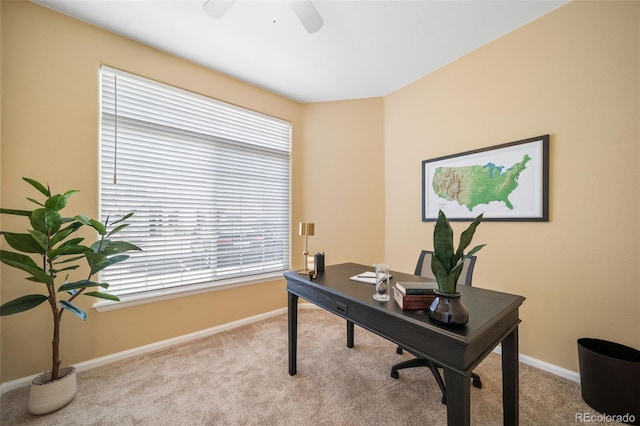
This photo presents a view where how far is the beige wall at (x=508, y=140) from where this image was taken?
1.60 m

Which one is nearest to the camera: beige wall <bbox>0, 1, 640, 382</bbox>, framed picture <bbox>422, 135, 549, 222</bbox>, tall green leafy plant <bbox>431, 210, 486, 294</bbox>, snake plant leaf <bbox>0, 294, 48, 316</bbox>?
tall green leafy plant <bbox>431, 210, 486, 294</bbox>

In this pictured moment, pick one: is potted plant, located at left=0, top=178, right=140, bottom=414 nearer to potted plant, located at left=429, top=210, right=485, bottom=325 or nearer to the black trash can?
potted plant, located at left=429, top=210, right=485, bottom=325

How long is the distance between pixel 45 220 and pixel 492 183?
3325 millimetres

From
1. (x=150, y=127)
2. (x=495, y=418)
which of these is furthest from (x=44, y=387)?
(x=495, y=418)

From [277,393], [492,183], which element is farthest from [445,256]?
[492,183]

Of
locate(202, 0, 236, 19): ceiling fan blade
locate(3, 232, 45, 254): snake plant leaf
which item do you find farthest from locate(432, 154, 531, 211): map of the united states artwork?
locate(3, 232, 45, 254): snake plant leaf

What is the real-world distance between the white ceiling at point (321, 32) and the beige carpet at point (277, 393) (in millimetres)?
2833

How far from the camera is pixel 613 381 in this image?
55.0 inches

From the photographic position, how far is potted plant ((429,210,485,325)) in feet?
3.10

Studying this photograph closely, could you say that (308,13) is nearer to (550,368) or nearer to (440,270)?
(440,270)

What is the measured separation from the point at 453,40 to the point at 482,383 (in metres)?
2.87

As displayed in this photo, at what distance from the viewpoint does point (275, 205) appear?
3.03 meters

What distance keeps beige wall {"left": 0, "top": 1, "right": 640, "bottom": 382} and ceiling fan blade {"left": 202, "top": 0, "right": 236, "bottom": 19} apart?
101cm

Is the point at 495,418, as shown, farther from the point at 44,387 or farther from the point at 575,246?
the point at 44,387
